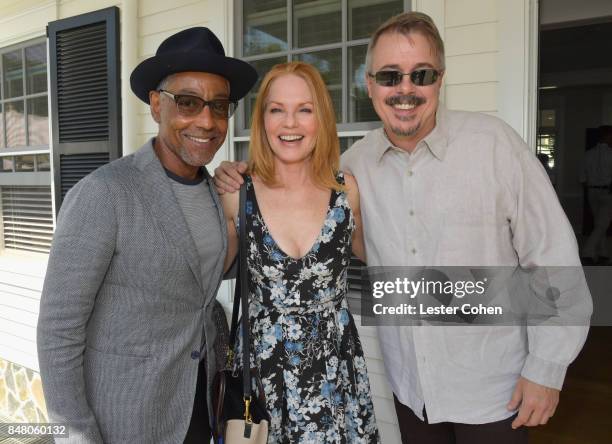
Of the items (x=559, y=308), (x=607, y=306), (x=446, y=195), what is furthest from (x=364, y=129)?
(x=607, y=306)

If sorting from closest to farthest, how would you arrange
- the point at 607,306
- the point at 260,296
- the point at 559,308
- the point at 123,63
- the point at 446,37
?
the point at 559,308 < the point at 260,296 < the point at 446,37 < the point at 123,63 < the point at 607,306

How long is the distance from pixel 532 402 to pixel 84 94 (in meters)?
4.00

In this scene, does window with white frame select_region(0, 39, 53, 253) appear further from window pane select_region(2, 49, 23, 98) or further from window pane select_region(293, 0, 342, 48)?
window pane select_region(293, 0, 342, 48)

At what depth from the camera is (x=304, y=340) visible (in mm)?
1642

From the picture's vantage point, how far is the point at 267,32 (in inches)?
133

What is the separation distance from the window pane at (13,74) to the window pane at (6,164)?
66 centimetres

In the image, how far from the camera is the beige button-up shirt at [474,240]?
153 cm

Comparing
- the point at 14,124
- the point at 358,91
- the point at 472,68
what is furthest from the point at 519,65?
the point at 14,124

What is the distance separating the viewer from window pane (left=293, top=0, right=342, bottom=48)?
10.1 ft

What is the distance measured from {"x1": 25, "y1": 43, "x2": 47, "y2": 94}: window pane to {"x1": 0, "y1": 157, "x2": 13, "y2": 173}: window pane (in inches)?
29.0

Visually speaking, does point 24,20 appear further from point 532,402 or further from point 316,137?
point 532,402

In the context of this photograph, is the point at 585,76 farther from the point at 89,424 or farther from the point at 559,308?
the point at 89,424

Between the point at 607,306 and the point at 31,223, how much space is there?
6.26 meters

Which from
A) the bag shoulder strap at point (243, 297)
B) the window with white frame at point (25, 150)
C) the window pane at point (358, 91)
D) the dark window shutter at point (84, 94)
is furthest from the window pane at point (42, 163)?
the bag shoulder strap at point (243, 297)
